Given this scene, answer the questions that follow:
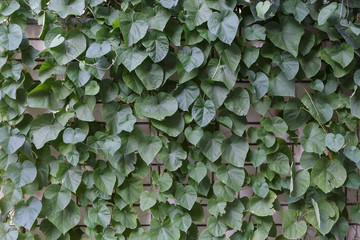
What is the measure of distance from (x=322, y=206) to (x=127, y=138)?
769mm

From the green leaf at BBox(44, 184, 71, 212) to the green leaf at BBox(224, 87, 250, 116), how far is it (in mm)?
680

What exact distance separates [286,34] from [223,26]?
0.77 feet

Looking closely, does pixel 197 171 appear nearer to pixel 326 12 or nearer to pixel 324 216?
pixel 324 216

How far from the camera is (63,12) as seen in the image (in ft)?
3.73

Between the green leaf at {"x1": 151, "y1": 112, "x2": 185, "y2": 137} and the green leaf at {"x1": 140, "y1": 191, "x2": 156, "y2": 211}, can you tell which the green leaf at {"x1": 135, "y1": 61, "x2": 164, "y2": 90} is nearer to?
the green leaf at {"x1": 151, "y1": 112, "x2": 185, "y2": 137}

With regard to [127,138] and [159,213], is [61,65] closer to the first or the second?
[127,138]

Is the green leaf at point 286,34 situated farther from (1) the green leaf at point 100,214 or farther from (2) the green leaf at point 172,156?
(1) the green leaf at point 100,214

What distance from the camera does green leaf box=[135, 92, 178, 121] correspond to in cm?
119

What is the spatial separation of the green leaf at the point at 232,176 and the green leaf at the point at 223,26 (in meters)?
0.46

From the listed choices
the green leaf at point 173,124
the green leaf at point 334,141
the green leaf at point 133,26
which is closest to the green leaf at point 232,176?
the green leaf at point 173,124

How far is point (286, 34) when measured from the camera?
118 cm

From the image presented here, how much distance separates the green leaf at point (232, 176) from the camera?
1.25 meters

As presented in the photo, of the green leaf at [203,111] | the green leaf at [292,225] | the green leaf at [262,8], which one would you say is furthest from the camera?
the green leaf at [292,225]

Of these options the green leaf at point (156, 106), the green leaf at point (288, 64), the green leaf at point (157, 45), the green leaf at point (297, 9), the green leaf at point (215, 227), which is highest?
the green leaf at point (297, 9)
